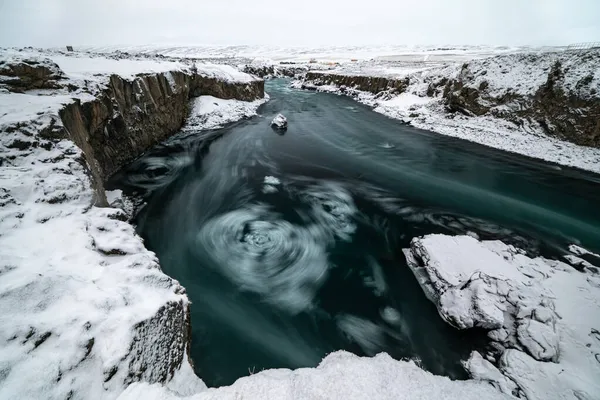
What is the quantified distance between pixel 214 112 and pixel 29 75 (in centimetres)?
1452

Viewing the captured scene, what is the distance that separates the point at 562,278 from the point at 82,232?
1143 cm

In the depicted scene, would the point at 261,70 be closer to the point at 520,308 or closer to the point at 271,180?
the point at 271,180

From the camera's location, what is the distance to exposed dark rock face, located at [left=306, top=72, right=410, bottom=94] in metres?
31.9

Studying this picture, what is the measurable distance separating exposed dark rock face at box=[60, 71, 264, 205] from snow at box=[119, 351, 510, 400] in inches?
245

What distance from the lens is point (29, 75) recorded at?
8539 mm

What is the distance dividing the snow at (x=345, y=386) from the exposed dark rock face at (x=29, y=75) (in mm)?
10240

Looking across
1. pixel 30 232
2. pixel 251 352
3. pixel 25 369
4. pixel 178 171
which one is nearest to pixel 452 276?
pixel 251 352

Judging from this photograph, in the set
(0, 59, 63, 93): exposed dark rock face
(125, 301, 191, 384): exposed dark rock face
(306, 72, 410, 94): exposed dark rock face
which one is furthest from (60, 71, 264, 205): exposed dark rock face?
(306, 72, 410, 94): exposed dark rock face

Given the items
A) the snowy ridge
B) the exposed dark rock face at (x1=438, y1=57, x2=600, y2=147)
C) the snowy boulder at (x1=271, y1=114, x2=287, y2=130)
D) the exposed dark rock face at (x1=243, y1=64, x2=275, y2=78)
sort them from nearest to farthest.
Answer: the snowy ridge < the exposed dark rock face at (x1=438, y1=57, x2=600, y2=147) < the snowy boulder at (x1=271, y1=114, x2=287, y2=130) < the exposed dark rock face at (x1=243, y1=64, x2=275, y2=78)

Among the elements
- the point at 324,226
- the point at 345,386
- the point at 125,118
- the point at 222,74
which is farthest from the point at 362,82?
the point at 345,386

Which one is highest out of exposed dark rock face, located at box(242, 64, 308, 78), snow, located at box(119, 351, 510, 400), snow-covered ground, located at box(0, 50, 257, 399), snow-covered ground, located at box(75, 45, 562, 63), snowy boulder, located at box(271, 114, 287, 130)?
snow-covered ground, located at box(75, 45, 562, 63)

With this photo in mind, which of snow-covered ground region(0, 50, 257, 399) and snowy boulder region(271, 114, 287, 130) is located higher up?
snow-covered ground region(0, 50, 257, 399)

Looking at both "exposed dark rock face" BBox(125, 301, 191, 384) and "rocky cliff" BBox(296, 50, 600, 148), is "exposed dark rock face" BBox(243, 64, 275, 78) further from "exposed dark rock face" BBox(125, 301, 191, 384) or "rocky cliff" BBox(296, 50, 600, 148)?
"exposed dark rock face" BBox(125, 301, 191, 384)

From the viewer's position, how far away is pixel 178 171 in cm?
1416
